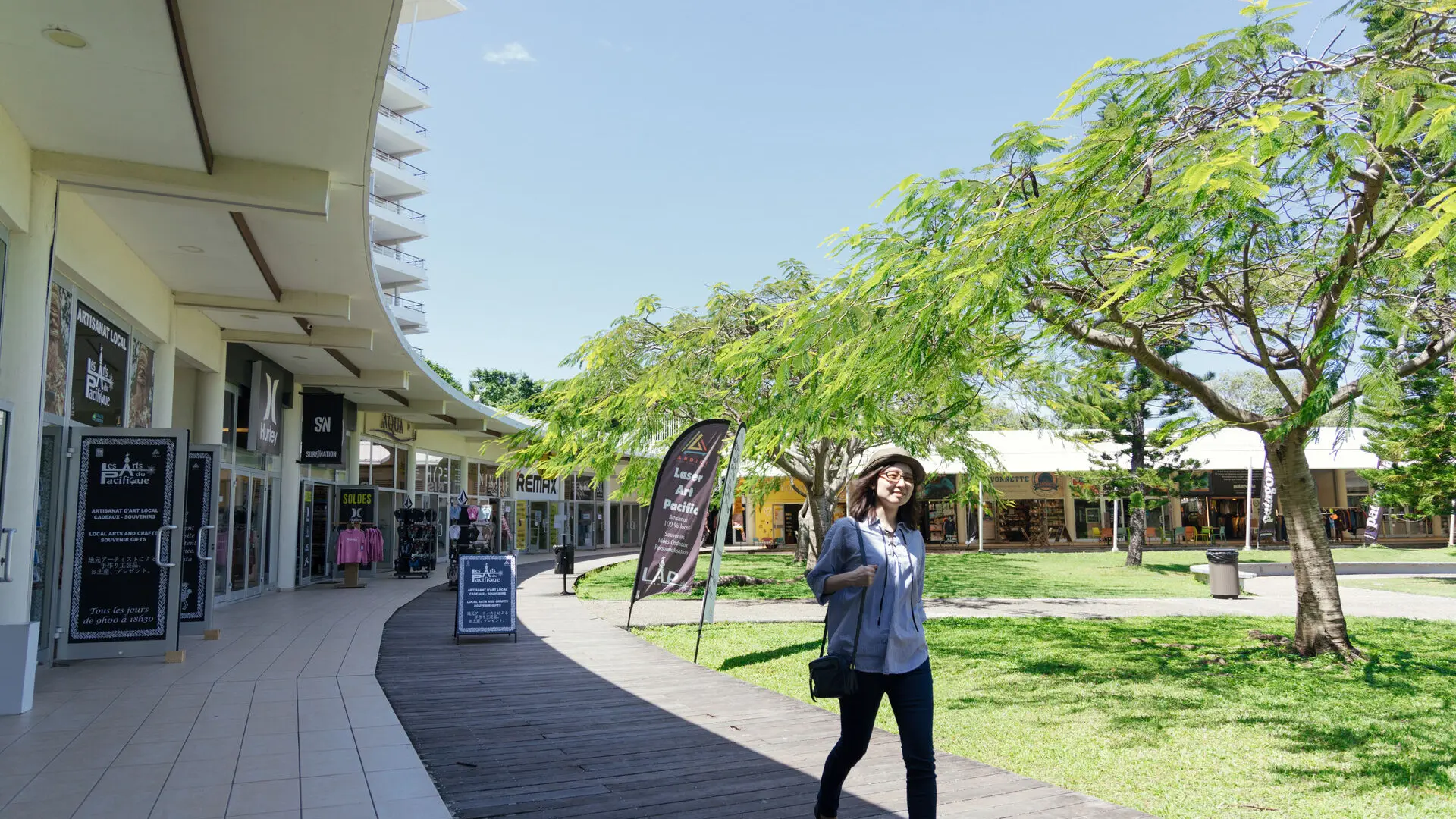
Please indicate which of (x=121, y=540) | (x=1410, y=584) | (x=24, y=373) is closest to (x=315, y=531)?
(x=121, y=540)

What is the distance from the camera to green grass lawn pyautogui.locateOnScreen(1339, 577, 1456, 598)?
53.7ft

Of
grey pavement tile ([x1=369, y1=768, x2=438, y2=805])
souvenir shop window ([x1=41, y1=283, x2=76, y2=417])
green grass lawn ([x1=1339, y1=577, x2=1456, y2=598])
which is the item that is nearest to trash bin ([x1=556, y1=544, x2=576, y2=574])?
souvenir shop window ([x1=41, y1=283, x2=76, y2=417])

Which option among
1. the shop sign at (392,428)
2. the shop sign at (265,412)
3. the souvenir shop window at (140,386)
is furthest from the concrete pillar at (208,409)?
the shop sign at (392,428)

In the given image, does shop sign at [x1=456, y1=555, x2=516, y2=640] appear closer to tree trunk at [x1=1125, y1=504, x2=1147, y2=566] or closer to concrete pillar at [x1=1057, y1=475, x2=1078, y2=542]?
tree trunk at [x1=1125, y1=504, x2=1147, y2=566]

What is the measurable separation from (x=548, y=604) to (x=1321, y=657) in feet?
34.0

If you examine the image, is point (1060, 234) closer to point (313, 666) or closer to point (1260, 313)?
point (1260, 313)

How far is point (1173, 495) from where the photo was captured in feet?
90.8

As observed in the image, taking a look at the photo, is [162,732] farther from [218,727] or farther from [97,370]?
[97,370]

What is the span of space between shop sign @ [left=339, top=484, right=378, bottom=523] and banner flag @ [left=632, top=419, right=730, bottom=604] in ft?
39.2

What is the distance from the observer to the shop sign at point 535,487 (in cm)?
3356

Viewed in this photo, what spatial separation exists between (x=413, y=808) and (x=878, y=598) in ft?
7.72

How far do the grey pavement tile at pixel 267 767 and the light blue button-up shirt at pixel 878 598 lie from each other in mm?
3053

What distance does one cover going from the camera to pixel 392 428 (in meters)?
23.0

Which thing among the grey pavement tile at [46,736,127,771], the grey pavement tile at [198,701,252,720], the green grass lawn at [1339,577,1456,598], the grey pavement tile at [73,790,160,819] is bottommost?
the green grass lawn at [1339,577,1456,598]
